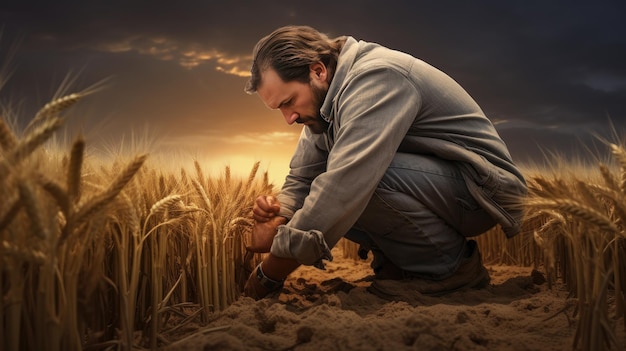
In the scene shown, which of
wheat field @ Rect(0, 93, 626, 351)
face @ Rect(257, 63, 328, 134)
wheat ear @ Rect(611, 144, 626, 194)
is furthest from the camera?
face @ Rect(257, 63, 328, 134)

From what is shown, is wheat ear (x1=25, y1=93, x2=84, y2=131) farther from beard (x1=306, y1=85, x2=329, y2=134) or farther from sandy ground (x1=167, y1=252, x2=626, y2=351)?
beard (x1=306, y1=85, x2=329, y2=134)

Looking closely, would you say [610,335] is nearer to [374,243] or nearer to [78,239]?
[78,239]

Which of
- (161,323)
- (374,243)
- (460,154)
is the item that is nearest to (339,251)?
(374,243)

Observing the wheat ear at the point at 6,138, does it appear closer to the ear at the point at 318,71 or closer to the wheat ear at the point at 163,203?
the wheat ear at the point at 163,203

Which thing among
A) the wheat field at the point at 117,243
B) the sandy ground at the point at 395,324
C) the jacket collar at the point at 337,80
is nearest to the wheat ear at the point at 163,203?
the wheat field at the point at 117,243

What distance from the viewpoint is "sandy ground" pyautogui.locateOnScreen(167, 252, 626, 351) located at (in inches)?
61.5

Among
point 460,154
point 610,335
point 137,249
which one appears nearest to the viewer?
point 610,335

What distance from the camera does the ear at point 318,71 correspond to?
2639mm

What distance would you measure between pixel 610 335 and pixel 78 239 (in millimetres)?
1392

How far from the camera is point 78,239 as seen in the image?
1403 mm

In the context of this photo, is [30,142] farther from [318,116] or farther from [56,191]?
[318,116]

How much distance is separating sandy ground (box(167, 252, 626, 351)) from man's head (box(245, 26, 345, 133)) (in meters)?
0.92

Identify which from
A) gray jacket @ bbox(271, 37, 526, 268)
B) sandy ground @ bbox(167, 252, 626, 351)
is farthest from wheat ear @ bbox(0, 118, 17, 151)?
gray jacket @ bbox(271, 37, 526, 268)

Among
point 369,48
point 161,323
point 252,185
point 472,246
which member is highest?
point 369,48
